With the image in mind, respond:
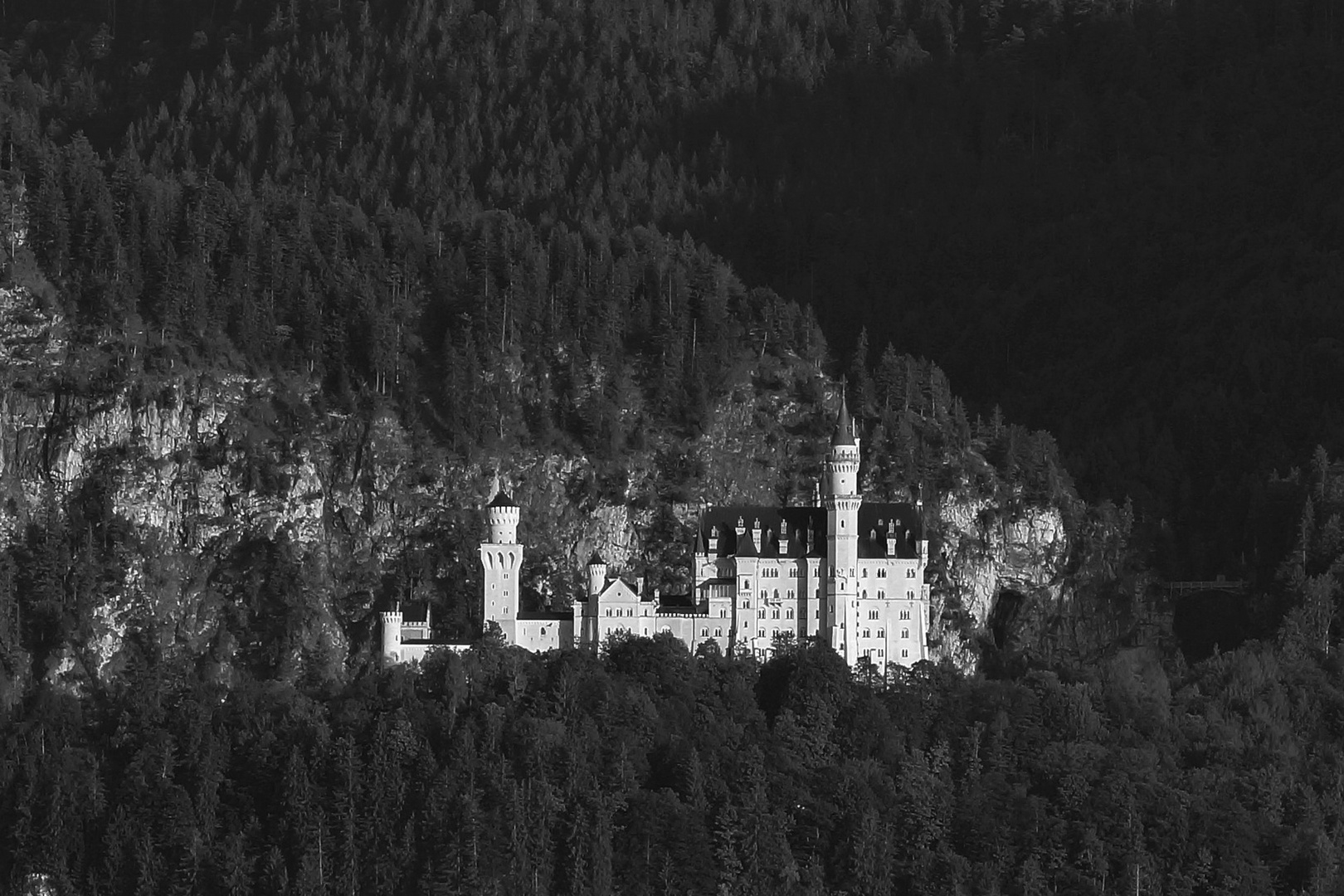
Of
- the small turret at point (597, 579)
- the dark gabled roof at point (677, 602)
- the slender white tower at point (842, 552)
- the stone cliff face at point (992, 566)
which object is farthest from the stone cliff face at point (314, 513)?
the slender white tower at point (842, 552)

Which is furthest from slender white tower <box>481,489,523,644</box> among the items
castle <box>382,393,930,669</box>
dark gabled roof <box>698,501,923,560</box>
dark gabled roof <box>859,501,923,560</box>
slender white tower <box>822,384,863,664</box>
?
dark gabled roof <box>859,501,923,560</box>

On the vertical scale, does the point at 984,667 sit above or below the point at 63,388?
below

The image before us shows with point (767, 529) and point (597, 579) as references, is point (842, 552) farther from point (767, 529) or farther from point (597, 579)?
point (597, 579)

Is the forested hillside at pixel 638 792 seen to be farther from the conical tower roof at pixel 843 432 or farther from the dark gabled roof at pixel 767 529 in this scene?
the conical tower roof at pixel 843 432

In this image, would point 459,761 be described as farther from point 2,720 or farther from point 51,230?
point 51,230

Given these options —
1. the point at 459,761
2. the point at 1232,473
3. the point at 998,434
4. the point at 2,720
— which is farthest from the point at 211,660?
the point at 1232,473

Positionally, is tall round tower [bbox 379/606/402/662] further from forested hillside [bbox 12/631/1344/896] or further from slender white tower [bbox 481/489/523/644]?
slender white tower [bbox 481/489/523/644]
